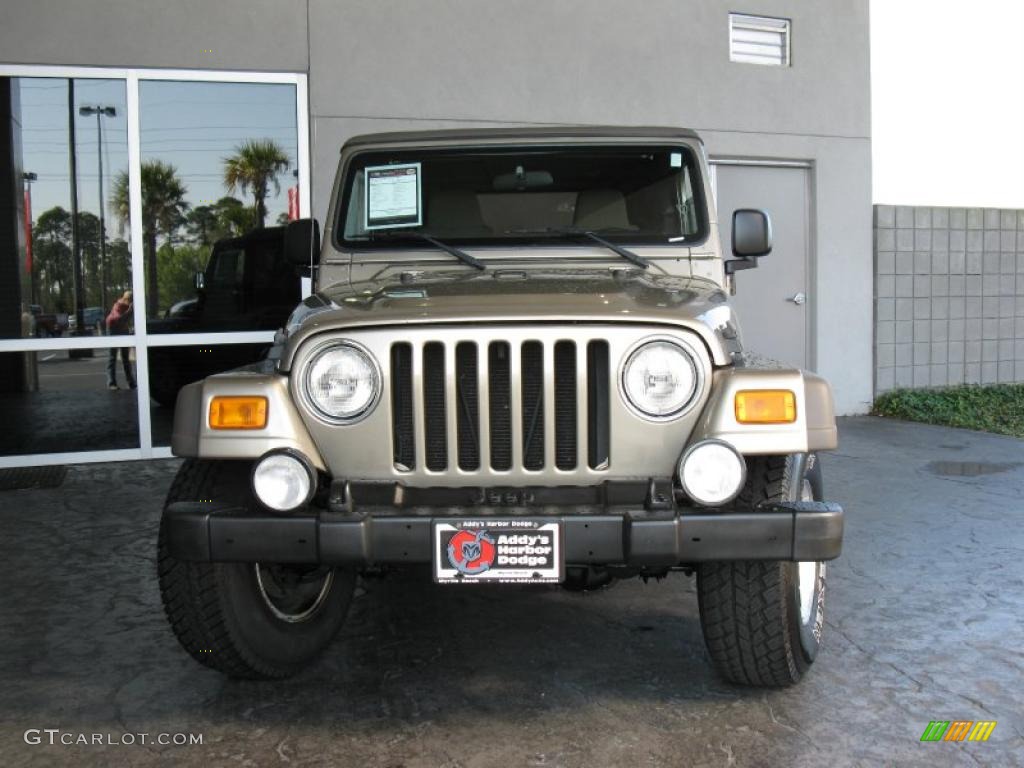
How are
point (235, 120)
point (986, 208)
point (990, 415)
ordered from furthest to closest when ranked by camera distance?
point (986, 208), point (990, 415), point (235, 120)

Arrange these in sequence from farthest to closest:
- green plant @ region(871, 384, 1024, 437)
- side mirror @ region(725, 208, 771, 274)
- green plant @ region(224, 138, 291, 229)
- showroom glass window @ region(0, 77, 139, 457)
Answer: green plant @ region(871, 384, 1024, 437) < green plant @ region(224, 138, 291, 229) < showroom glass window @ region(0, 77, 139, 457) < side mirror @ region(725, 208, 771, 274)

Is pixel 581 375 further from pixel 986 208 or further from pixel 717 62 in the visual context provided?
pixel 986 208

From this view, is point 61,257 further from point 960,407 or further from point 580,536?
point 960,407

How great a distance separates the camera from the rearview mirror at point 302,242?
417 cm

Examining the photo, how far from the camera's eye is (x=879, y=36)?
10.1 metres

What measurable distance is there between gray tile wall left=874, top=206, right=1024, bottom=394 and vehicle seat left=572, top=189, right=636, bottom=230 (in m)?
6.36

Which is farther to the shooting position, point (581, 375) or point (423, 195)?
point (423, 195)

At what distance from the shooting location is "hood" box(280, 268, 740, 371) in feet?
9.28

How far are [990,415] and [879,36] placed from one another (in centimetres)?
381

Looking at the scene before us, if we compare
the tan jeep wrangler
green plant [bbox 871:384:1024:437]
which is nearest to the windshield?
the tan jeep wrangler

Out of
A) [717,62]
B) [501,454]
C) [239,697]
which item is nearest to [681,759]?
[501,454]

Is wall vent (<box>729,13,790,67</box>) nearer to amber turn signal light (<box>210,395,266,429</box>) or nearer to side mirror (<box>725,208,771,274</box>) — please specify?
side mirror (<box>725,208,771,274</box>)

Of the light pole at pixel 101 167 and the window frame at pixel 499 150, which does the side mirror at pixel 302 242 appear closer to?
the window frame at pixel 499 150

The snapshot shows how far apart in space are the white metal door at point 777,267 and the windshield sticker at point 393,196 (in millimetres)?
5417
